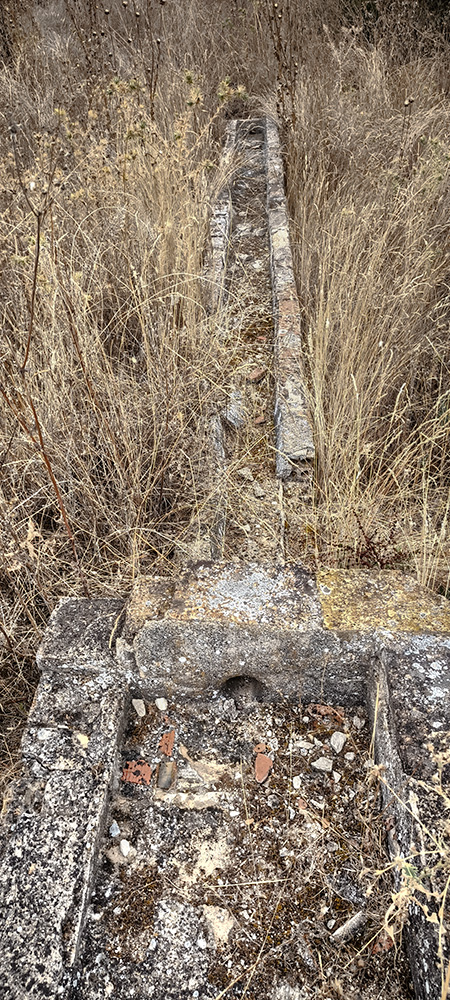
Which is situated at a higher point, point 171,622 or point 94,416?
point 94,416

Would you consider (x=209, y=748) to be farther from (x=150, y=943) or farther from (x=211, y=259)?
(x=211, y=259)

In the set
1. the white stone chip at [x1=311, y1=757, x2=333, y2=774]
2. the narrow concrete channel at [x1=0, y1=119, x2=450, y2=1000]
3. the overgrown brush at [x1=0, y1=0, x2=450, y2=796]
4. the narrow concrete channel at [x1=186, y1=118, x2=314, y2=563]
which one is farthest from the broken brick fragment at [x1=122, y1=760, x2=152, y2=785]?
the narrow concrete channel at [x1=186, y1=118, x2=314, y2=563]

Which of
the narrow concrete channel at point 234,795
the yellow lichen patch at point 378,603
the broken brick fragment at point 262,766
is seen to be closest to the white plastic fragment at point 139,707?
the narrow concrete channel at point 234,795

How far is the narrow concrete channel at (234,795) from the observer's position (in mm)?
1413

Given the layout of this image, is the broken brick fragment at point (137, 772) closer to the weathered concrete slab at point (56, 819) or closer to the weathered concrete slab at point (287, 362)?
the weathered concrete slab at point (56, 819)

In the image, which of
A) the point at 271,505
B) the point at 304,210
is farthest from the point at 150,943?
the point at 304,210

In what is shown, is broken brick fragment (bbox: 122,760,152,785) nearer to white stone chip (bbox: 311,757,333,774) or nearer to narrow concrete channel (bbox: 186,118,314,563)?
white stone chip (bbox: 311,757,333,774)

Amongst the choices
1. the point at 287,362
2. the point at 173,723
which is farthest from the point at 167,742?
the point at 287,362

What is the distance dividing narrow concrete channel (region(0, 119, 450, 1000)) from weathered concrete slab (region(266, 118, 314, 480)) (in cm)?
99

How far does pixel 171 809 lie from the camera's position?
1.73 m

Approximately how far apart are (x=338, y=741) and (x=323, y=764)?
8 centimetres

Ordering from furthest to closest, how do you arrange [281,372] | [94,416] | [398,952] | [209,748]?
[281,372]
[94,416]
[209,748]
[398,952]

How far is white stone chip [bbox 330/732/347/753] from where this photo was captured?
1825 millimetres

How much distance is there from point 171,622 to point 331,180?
4.20 metres
